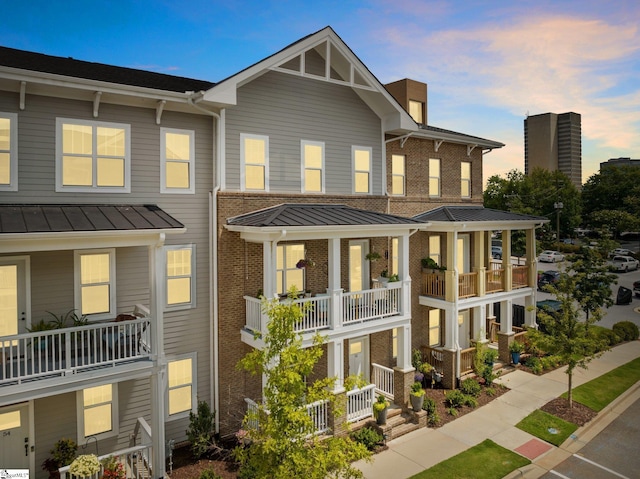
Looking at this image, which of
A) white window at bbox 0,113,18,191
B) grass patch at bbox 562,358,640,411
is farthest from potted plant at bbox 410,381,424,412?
white window at bbox 0,113,18,191

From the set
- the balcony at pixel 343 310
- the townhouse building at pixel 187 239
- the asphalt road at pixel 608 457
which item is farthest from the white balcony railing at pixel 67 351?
the asphalt road at pixel 608 457

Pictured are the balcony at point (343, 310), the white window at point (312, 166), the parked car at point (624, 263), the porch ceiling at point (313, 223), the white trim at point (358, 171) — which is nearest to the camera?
the porch ceiling at point (313, 223)

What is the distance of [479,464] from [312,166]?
11303mm

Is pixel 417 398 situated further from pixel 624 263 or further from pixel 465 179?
pixel 624 263

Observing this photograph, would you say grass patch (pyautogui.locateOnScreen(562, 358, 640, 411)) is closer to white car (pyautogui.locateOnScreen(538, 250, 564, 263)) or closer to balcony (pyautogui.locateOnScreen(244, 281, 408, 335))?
balcony (pyautogui.locateOnScreen(244, 281, 408, 335))

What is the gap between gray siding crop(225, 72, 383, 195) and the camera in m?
14.6

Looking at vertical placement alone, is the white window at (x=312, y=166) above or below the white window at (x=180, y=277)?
above

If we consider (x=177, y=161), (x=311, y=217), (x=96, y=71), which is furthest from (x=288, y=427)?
(x=96, y=71)

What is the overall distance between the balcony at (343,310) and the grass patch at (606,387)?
8.67m

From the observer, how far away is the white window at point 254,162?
1459cm

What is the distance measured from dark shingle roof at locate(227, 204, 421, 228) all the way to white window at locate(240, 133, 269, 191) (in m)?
0.96

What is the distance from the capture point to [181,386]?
44.9ft

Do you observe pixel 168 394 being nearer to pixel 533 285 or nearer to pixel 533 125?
pixel 533 285

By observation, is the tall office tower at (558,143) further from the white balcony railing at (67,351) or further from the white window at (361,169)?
the white balcony railing at (67,351)
